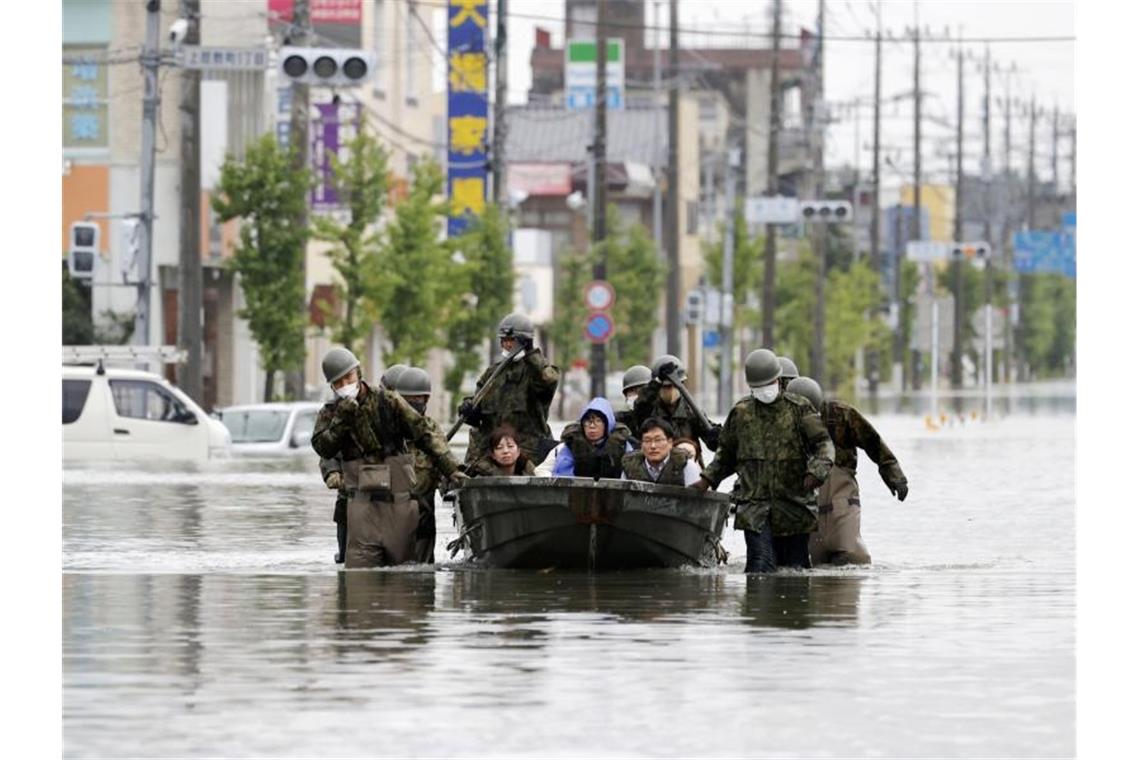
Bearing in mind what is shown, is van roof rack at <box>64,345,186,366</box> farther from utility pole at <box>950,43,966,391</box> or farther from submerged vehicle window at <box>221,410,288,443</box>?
utility pole at <box>950,43,966,391</box>

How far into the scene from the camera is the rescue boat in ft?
73.2

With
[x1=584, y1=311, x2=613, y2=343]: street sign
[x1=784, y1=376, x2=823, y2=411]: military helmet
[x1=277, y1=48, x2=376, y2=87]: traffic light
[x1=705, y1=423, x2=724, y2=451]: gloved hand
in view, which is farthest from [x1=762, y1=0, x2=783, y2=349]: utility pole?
[x1=784, y1=376, x2=823, y2=411]: military helmet

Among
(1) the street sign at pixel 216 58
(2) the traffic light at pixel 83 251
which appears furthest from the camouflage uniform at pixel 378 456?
(2) the traffic light at pixel 83 251

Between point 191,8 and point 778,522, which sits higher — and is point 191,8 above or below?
above

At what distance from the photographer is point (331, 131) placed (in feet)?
219

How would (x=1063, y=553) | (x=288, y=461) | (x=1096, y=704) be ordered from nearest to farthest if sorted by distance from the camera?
(x=1096, y=704) < (x=1063, y=553) < (x=288, y=461)

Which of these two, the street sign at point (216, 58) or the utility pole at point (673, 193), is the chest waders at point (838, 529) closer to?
the street sign at point (216, 58)

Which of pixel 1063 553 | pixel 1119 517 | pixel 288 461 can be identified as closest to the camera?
pixel 1063 553

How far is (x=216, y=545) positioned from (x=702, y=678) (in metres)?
12.5

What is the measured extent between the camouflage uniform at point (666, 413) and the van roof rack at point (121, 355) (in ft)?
74.5

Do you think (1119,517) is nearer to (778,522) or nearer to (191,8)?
(778,522)

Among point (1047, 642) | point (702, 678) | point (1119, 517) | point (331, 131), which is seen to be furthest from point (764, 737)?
point (331, 131)

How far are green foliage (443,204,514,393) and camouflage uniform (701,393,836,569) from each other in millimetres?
44785

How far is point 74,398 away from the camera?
4625 centimetres
